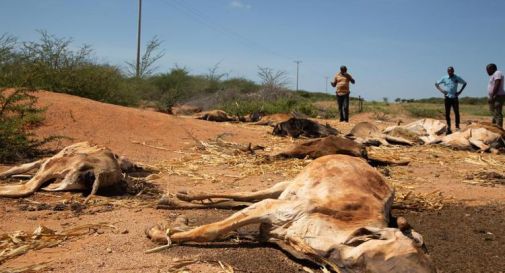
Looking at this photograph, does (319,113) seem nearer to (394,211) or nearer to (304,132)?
(304,132)

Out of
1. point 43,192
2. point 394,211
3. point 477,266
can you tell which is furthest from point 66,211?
point 477,266

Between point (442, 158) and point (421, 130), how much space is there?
248 cm

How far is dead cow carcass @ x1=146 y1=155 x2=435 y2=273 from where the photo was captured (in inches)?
92.2

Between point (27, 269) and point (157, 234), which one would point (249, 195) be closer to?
point (157, 234)

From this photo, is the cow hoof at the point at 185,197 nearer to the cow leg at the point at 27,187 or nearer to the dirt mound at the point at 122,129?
the cow leg at the point at 27,187

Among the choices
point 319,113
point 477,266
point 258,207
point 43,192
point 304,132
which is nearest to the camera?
point 477,266

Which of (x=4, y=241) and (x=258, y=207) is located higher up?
(x=258, y=207)

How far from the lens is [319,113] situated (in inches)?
712

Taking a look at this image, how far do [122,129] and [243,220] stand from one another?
5716 millimetres

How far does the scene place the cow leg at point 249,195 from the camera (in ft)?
12.1

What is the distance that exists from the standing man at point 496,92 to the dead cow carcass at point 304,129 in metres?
3.94

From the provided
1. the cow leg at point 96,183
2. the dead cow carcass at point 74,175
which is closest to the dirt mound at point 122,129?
the dead cow carcass at point 74,175

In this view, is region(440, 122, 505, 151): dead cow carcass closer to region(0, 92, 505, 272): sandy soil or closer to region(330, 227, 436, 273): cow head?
region(0, 92, 505, 272): sandy soil

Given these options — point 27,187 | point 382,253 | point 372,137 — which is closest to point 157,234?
point 382,253
